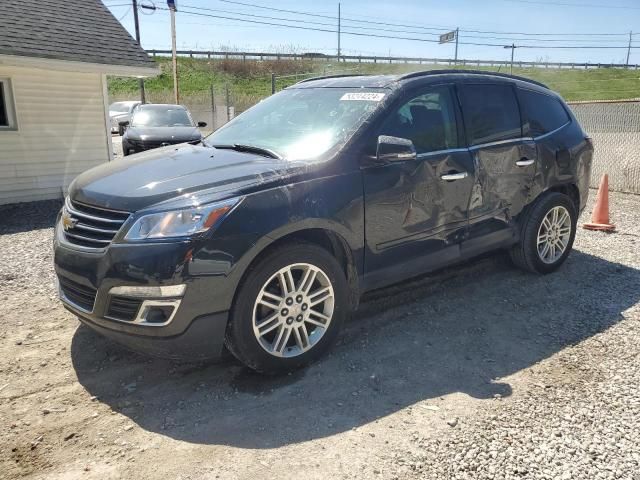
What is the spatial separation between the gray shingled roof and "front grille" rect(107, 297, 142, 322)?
749 centimetres

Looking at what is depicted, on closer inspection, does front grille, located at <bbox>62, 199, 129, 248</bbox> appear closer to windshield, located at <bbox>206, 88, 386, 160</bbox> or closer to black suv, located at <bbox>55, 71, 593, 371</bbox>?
black suv, located at <bbox>55, 71, 593, 371</bbox>

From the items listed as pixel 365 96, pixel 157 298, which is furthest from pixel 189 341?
pixel 365 96

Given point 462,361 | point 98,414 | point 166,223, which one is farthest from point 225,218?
point 462,361

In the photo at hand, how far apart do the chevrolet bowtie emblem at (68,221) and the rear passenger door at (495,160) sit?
9.65ft

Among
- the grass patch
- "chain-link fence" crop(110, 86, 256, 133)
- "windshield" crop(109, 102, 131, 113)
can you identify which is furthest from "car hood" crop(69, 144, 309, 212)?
the grass patch

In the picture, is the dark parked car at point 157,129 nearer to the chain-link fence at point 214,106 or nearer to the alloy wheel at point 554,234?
the chain-link fence at point 214,106

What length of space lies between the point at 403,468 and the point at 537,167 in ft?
10.8

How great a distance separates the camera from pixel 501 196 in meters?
4.54

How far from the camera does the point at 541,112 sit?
501 cm

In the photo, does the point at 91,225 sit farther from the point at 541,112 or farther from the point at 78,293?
the point at 541,112

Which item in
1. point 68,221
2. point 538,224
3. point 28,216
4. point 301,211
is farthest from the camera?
point 28,216

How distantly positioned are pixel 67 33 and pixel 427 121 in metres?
8.71

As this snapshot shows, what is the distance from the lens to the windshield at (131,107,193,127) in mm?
13641

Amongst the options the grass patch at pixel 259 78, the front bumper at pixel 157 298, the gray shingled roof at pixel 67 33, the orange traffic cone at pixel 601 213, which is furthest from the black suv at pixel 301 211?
the grass patch at pixel 259 78
